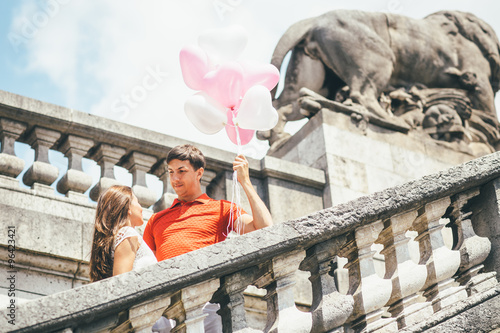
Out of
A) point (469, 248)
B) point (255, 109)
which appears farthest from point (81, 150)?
point (469, 248)

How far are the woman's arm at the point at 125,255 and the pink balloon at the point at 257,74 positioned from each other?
137 centimetres

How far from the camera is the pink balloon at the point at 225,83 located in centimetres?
536

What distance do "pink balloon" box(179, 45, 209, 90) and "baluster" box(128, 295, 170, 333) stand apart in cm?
174

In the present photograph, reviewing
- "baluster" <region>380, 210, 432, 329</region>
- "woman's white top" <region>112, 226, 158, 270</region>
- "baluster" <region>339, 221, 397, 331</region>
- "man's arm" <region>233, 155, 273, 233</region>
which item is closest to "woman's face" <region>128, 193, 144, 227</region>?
"woman's white top" <region>112, 226, 158, 270</region>

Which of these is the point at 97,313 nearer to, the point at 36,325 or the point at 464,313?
the point at 36,325

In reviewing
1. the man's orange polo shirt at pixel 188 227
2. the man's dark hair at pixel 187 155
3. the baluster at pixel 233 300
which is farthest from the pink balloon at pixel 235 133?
the baluster at pixel 233 300

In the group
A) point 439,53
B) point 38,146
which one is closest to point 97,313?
point 38,146

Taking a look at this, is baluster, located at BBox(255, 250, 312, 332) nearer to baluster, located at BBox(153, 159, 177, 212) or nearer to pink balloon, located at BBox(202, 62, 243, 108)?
pink balloon, located at BBox(202, 62, 243, 108)

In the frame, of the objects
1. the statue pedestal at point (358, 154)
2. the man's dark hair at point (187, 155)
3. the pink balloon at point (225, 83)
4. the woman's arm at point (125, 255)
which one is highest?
the statue pedestal at point (358, 154)

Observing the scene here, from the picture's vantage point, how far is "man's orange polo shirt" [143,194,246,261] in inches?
192

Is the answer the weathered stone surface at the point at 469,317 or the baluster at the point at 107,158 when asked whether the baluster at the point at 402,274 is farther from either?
the baluster at the point at 107,158

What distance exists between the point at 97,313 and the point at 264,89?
78.0 inches

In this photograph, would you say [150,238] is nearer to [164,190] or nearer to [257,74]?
[257,74]

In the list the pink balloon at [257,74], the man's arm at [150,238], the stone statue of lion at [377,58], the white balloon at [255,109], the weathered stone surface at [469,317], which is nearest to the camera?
the weathered stone surface at [469,317]
